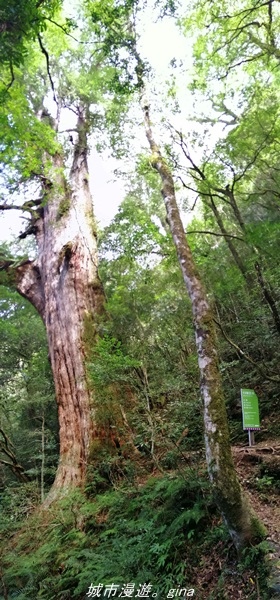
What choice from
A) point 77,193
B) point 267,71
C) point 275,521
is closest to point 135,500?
point 275,521

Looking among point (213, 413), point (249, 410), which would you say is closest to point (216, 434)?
point (213, 413)

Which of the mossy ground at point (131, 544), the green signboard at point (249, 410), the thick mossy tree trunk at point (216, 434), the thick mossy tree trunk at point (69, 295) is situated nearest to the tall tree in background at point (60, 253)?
the thick mossy tree trunk at point (69, 295)

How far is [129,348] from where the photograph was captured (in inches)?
301

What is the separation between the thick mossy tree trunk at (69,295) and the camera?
22.1 ft

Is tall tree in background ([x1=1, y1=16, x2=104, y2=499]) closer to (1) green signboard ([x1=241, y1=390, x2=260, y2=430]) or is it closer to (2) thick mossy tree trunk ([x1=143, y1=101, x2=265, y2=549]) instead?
(1) green signboard ([x1=241, y1=390, x2=260, y2=430])

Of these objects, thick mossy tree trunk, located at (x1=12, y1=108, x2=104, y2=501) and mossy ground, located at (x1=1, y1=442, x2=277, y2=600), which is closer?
mossy ground, located at (x1=1, y1=442, x2=277, y2=600)

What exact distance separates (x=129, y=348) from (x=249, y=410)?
3013 mm

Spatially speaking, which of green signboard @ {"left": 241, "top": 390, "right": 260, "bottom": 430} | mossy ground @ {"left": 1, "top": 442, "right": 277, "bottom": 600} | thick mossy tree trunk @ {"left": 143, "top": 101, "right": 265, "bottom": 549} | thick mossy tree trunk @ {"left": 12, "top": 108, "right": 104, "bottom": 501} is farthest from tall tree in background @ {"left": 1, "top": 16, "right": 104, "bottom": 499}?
thick mossy tree trunk @ {"left": 143, "top": 101, "right": 265, "bottom": 549}

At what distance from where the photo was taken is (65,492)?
6016 millimetres

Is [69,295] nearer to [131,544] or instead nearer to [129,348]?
[129,348]

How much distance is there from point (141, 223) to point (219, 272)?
2.73 m

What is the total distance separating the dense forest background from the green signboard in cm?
35

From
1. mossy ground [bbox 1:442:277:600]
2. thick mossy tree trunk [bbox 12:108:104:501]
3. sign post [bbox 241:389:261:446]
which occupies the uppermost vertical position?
thick mossy tree trunk [bbox 12:108:104:501]

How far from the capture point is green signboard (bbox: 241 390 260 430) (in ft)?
17.5
